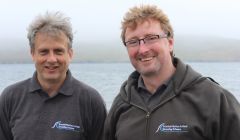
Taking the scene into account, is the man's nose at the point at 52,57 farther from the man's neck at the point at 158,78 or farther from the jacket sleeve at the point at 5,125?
the man's neck at the point at 158,78

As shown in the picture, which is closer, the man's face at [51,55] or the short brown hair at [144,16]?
the short brown hair at [144,16]

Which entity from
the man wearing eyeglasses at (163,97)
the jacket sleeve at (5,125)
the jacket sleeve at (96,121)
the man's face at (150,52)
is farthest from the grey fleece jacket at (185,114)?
the jacket sleeve at (5,125)

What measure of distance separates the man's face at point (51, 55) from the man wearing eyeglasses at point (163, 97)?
0.62 metres

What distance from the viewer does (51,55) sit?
4262mm

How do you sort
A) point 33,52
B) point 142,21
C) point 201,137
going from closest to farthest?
point 201,137 → point 142,21 → point 33,52

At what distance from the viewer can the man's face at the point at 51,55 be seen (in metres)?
4.26

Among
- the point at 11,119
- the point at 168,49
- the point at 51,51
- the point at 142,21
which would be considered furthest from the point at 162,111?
the point at 11,119

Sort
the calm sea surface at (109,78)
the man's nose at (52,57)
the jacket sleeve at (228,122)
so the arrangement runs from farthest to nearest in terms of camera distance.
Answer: the calm sea surface at (109,78) → the man's nose at (52,57) → the jacket sleeve at (228,122)

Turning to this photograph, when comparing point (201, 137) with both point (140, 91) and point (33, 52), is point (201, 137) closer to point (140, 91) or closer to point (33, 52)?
point (140, 91)

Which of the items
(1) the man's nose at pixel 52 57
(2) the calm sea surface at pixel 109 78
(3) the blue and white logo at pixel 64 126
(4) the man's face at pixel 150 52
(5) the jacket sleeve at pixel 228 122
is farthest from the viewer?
(2) the calm sea surface at pixel 109 78

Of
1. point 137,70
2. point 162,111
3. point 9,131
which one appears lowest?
point 9,131

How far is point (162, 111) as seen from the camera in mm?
3967

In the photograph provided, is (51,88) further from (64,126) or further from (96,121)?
(96,121)

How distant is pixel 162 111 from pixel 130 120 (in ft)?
1.13
